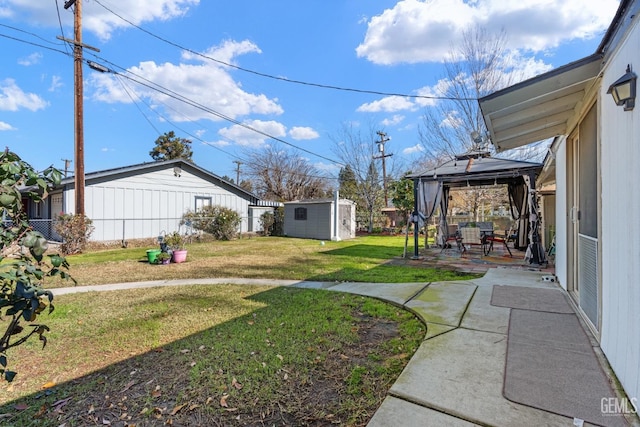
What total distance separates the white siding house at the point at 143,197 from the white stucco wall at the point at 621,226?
45.6 ft

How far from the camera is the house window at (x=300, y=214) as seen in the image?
15462 mm

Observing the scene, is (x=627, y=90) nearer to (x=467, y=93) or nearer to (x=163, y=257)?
(x=163, y=257)

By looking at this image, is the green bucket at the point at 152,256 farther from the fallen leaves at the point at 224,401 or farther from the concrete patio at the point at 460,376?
the fallen leaves at the point at 224,401

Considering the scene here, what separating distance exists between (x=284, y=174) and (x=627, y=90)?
2455 cm

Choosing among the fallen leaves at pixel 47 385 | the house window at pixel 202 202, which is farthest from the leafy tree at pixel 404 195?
the fallen leaves at pixel 47 385

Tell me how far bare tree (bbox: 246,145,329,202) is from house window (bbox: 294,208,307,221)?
9.64 meters

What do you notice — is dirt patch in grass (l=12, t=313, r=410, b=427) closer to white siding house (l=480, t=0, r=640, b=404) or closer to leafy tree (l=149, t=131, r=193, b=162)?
white siding house (l=480, t=0, r=640, b=404)

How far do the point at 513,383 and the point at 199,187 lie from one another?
14.9 meters

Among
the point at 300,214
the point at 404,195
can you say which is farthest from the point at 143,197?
the point at 404,195

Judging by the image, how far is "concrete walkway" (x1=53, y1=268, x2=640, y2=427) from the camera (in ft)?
5.88

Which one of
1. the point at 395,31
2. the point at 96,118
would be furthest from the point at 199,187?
the point at 395,31

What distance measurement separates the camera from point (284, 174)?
84.8 feet

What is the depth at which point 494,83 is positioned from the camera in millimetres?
14656

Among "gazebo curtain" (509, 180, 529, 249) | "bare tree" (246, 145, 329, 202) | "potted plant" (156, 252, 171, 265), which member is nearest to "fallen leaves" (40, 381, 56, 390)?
"potted plant" (156, 252, 171, 265)
